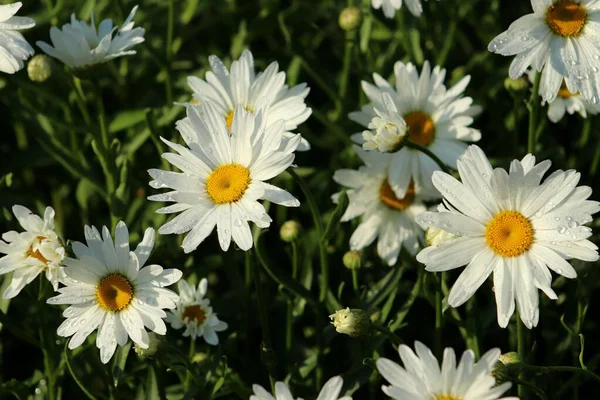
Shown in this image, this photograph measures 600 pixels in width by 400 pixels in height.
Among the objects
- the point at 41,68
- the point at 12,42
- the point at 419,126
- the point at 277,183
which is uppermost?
the point at 12,42

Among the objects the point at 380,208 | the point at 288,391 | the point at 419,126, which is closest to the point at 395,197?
the point at 380,208

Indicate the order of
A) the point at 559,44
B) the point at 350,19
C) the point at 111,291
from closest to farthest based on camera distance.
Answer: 1. the point at 111,291
2. the point at 559,44
3. the point at 350,19

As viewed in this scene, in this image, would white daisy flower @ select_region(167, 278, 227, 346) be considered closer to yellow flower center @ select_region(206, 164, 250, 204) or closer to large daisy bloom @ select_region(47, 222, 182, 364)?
large daisy bloom @ select_region(47, 222, 182, 364)

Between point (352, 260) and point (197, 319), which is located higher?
point (352, 260)

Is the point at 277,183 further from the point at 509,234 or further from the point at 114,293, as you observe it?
the point at 509,234

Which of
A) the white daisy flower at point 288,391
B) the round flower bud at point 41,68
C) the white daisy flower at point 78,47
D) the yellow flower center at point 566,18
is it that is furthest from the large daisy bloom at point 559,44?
the round flower bud at point 41,68

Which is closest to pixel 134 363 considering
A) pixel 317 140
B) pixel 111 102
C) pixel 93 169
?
pixel 93 169

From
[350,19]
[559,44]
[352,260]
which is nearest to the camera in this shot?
[559,44]
